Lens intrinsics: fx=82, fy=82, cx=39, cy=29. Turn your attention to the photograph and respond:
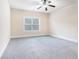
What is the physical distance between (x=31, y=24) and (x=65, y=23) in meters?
3.06

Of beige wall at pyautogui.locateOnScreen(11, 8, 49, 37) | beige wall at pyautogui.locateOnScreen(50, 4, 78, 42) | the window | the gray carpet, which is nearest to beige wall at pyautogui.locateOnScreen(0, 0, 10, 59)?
the gray carpet

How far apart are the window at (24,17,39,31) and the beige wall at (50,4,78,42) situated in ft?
4.81

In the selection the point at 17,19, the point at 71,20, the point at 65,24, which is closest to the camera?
the point at 71,20

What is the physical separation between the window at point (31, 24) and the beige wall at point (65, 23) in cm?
147

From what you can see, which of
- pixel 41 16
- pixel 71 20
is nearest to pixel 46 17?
pixel 41 16

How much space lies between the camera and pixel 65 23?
5.72 metres

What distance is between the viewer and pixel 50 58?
2496mm

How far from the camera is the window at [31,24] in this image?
285 inches

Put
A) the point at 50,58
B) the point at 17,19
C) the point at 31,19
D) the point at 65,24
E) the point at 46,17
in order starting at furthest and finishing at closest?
the point at 46,17 → the point at 31,19 → the point at 17,19 → the point at 65,24 → the point at 50,58

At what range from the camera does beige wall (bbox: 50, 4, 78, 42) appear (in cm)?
494

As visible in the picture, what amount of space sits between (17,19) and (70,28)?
4.17 m

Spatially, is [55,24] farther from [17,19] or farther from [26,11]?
[17,19]

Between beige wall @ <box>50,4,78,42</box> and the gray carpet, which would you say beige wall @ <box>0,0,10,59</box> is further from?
beige wall @ <box>50,4,78,42</box>

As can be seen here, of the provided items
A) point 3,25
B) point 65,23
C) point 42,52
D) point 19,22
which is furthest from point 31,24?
point 42,52
